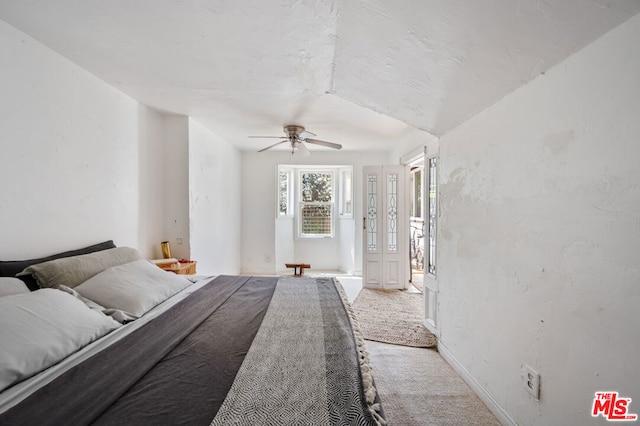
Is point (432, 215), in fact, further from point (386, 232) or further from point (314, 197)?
point (314, 197)

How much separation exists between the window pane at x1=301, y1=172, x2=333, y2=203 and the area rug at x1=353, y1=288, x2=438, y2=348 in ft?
7.26

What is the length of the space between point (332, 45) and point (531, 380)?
7.09 ft

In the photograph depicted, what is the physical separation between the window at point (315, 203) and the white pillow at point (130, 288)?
13.4ft

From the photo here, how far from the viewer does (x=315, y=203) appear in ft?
→ 19.6

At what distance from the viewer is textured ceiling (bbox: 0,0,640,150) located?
4.00 feet

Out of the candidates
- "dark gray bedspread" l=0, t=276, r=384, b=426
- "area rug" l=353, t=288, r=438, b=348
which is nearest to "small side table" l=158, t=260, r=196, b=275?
"dark gray bedspread" l=0, t=276, r=384, b=426

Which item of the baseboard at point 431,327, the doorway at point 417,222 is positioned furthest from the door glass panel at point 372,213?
the baseboard at point 431,327

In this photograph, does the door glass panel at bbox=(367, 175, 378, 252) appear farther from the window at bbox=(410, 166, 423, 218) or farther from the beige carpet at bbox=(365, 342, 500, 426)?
the beige carpet at bbox=(365, 342, 500, 426)

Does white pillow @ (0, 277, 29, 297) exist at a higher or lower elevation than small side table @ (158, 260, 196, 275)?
higher

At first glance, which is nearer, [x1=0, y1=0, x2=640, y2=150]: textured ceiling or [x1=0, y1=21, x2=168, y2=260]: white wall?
[x1=0, y1=0, x2=640, y2=150]: textured ceiling

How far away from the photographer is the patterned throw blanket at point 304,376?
84 centimetres

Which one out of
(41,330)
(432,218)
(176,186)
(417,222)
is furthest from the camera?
(417,222)

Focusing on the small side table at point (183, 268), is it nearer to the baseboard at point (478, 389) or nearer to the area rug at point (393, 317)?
the area rug at point (393, 317)

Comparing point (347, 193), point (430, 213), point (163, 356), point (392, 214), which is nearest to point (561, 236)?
point (163, 356)
